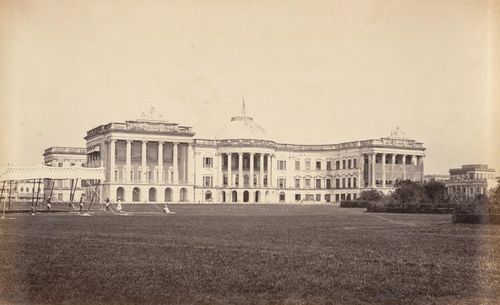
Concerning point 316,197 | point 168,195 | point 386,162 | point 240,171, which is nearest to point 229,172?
point 240,171

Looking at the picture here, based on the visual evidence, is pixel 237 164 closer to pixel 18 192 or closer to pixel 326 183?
pixel 326 183

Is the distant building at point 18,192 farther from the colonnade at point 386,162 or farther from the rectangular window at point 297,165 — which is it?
the colonnade at point 386,162

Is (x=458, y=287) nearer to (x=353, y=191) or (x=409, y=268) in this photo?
(x=409, y=268)

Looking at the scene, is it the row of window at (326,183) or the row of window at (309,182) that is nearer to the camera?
the row of window at (309,182)

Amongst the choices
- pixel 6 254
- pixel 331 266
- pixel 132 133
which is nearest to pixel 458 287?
pixel 331 266

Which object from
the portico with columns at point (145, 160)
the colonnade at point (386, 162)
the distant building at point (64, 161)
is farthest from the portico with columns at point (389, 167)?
the distant building at point (64, 161)

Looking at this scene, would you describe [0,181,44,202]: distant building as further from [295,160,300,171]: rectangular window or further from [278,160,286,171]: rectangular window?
[295,160,300,171]: rectangular window
